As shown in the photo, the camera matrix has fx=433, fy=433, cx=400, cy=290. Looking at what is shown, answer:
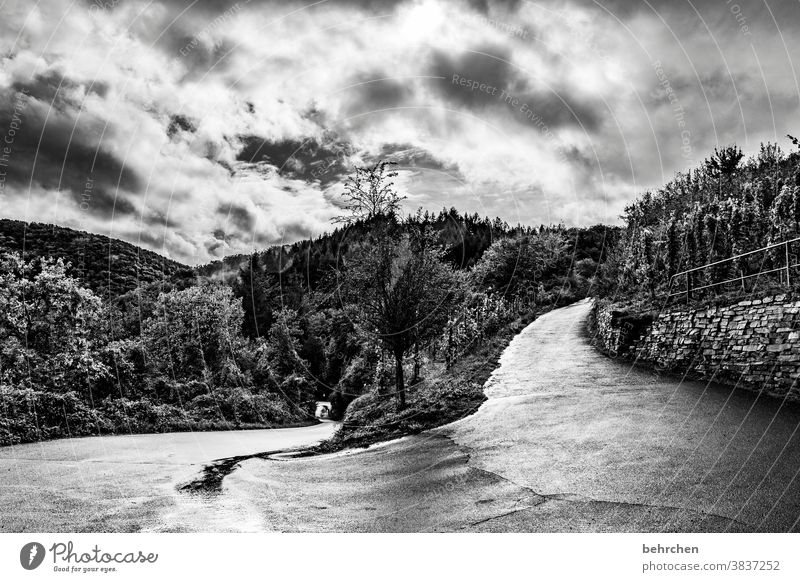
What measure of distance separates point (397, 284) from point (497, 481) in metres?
4.70

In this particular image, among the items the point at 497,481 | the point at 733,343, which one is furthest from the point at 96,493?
the point at 733,343

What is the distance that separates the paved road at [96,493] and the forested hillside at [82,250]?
9.09ft

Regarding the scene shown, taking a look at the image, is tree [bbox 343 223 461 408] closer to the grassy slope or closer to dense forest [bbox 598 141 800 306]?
the grassy slope

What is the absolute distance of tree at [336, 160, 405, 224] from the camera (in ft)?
23.8

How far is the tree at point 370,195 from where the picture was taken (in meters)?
7.27

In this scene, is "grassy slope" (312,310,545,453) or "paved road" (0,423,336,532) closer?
"paved road" (0,423,336,532)

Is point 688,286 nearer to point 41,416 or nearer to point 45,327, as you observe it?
point 41,416

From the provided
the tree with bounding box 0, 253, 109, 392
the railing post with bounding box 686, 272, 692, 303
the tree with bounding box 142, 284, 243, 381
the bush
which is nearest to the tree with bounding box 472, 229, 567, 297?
the tree with bounding box 142, 284, 243, 381

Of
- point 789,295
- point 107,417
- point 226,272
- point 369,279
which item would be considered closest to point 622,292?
point 789,295

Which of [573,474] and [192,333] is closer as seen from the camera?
[573,474]

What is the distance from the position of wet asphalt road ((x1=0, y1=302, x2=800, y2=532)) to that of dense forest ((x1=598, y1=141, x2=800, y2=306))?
3294mm

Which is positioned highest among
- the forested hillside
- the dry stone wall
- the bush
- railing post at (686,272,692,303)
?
the forested hillside

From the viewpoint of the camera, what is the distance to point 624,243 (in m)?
16.0

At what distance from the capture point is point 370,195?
25.7 ft
